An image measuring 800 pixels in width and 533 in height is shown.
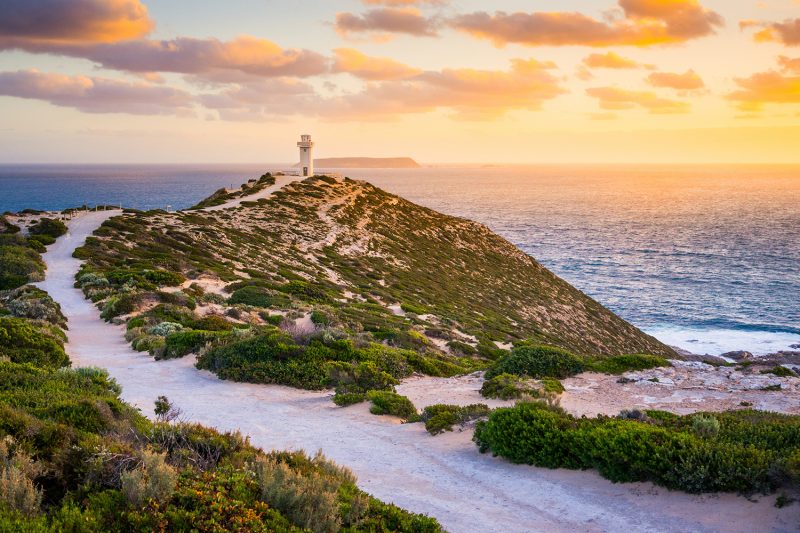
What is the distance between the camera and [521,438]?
962cm

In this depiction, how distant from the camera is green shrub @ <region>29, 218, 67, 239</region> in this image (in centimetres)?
4188

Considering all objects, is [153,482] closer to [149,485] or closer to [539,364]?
[149,485]

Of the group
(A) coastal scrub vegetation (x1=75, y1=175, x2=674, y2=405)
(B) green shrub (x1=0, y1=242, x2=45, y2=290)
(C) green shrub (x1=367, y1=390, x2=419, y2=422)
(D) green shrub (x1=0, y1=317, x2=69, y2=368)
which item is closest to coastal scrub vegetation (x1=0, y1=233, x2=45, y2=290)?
(B) green shrub (x1=0, y1=242, x2=45, y2=290)

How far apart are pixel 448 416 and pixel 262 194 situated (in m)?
67.3

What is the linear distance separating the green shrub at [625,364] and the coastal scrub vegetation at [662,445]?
19.2 ft

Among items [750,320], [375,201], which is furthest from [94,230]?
[750,320]

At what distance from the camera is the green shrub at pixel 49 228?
4188 centimetres

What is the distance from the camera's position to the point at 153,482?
576 centimetres

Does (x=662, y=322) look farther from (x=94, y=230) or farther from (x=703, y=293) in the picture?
(x=94, y=230)

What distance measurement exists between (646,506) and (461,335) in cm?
2194

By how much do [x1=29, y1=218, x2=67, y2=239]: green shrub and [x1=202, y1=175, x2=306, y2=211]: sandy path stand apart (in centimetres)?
1953

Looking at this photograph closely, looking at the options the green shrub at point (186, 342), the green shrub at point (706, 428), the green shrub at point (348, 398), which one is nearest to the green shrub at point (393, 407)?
the green shrub at point (348, 398)

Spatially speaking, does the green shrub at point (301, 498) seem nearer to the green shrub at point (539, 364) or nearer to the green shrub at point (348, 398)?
the green shrub at point (348, 398)

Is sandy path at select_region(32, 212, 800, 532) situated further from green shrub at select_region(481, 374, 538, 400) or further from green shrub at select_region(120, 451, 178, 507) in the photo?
green shrub at select_region(120, 451, 178, 507)
